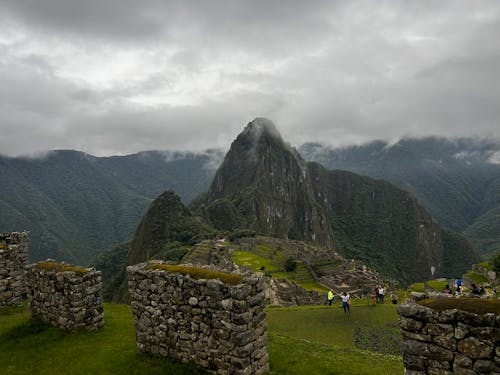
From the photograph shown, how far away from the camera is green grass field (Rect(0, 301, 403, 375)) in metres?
11.0

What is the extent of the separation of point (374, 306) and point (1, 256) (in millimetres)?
24471

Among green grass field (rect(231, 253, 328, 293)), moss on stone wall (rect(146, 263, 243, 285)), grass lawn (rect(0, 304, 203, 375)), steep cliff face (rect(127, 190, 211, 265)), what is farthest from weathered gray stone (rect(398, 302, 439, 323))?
steep cliff face (rect(127, 190, 211, 265))

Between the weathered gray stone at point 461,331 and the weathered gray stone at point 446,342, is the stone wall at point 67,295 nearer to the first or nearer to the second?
the weathered gray stone at point 446,342

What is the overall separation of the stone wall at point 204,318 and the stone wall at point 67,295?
3.54 metres

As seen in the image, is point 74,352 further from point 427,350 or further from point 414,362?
Answer: point 427,350

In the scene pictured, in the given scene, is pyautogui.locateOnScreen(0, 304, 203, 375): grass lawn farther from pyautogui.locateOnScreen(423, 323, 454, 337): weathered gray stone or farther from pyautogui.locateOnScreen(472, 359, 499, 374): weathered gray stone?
pyautogui.locateOnScreen(472, 359, 499, 374): weathered gray stone

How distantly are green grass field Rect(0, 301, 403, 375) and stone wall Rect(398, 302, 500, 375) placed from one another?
425 cm

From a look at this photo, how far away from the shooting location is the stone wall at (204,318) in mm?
9414

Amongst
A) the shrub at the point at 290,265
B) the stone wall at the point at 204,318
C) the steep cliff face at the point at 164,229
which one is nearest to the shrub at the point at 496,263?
the stone wall at the point at 204,318

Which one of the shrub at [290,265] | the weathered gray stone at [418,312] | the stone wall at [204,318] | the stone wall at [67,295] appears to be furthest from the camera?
the shrub at [290,265]

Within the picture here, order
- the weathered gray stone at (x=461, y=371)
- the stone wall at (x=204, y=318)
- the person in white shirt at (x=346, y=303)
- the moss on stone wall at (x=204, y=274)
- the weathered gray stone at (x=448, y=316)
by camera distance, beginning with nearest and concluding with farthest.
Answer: the weathered gray stone at (x=461, y=371) → the weathered gray stone at (x=448, y=316) → the stone wall at (x=204, y=318) → the moss on stone wall at (x=204, y=274) → the person in white shirt at (x=346, y=303)

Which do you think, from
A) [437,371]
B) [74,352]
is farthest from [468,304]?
[74,352]

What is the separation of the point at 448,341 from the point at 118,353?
10279mm

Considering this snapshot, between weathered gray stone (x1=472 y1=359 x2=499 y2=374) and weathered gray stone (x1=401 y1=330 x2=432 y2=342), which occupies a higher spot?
weathered gray stone (x1=401 y1=330 x2=432 y2=342)
